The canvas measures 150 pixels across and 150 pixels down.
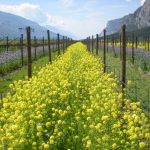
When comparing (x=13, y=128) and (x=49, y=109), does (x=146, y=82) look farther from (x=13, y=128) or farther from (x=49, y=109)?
(x=13, y=128)

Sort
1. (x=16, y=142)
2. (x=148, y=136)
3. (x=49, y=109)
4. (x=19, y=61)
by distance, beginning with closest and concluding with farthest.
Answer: (x=148, y=136) → (x=16, y=142) → (x=49, y=109) → (x=19, y=61)

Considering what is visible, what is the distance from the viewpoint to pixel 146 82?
60.6 feet

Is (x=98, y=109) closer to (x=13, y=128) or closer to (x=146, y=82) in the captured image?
(x=13, y=128)

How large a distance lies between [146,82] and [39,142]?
1168cm

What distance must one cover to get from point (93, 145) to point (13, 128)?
1.25 metres

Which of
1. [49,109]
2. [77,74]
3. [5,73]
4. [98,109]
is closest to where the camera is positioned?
[98,109]

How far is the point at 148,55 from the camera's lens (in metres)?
26.7

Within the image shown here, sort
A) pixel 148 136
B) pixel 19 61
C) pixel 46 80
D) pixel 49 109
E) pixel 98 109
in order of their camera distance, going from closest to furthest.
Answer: pixel 148 136, pixel 98 109, pixel 49 109, pixel 46 80, pixel 19 61

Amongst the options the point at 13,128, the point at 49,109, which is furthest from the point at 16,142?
the point at 49,109

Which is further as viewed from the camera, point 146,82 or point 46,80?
point 146,82

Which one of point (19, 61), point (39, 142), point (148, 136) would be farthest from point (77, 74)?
point (19, 61)

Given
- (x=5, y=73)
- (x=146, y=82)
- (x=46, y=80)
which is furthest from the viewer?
(x=5, y=73)

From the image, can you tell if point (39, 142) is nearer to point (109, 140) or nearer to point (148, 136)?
point (109, 140)

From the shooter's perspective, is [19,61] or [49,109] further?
[19,61]
